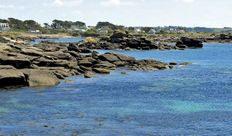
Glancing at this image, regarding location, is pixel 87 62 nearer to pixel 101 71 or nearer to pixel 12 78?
pixel 101 71

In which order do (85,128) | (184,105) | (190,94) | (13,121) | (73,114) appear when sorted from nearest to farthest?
(85,128)
(13,121)
(73,114)
(184,105)
(190,94)

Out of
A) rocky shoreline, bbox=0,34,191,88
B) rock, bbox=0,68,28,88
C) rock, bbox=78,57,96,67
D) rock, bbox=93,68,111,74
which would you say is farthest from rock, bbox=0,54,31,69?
rock, bbox=78,57,96,67

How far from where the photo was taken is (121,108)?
50.8 metres

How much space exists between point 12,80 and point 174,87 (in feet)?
78.6

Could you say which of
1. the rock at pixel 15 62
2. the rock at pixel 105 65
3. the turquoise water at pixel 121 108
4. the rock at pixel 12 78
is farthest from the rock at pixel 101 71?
the rock at pixel 12 78

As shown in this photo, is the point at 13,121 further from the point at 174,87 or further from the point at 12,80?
the point at 174,87

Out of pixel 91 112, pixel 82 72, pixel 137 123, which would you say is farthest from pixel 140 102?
pixel 82 72

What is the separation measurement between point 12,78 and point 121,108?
21.6 m

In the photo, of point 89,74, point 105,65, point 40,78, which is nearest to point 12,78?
point 40,78

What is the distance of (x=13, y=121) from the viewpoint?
142ft

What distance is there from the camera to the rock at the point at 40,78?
66.8m

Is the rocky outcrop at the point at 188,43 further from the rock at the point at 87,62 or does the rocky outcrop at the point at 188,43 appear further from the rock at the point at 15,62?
the rock at the point at 15,62

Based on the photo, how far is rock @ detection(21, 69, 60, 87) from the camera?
66.8 metres

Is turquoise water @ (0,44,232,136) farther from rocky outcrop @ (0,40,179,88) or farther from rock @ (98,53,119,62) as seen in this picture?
rock @ (98,53,119,62)
